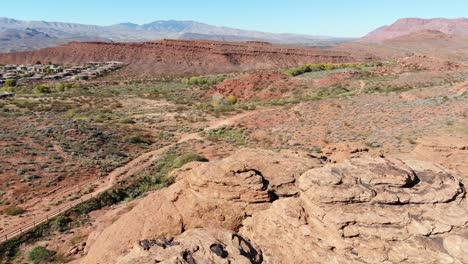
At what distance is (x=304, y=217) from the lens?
1202 cm

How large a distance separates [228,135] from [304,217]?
983 inches

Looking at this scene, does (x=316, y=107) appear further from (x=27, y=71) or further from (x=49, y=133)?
(x=27, y=71)

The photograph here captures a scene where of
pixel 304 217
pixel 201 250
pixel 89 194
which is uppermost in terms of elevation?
pixel 304 217

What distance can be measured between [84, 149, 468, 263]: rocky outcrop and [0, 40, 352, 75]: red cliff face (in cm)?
9812

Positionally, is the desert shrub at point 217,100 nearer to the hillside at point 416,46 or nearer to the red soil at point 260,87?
the red soil at point 260,87

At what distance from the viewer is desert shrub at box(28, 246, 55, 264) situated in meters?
17.9

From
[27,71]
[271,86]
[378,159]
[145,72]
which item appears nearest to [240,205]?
[378,159]

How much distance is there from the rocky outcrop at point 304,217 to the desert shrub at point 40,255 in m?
4.14

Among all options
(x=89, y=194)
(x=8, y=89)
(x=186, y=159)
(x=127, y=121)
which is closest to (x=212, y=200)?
(x=89, y=194)

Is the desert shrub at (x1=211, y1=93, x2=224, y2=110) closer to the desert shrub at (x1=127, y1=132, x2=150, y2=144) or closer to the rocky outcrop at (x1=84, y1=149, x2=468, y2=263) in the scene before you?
the desert shrub at (x1=127, y1=132, x2=150, y2=144)

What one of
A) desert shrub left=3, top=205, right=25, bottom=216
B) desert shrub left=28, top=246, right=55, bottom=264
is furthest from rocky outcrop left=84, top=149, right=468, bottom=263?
desert shrub left=3, top=205, right=25, bottom=216

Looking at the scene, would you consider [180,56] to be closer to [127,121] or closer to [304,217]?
[127,121]

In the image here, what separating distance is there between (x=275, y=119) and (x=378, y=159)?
25.6 metres

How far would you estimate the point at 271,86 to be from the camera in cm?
6166
